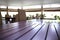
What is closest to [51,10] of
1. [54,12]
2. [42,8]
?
[54,12]

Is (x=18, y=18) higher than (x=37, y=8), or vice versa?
(x=37, y=8)

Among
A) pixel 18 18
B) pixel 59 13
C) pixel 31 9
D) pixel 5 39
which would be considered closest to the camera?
pixel 5 39

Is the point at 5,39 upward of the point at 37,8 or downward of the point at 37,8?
downward

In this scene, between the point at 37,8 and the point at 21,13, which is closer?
the point at 21,13

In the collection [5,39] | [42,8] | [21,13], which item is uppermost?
[42,8]

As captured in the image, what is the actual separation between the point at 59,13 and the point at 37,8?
9.09 ft

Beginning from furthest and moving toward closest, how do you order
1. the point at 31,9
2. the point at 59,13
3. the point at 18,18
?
the point at 31,9, the point at 59,13, the point at 18,18

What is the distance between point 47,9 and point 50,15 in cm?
84

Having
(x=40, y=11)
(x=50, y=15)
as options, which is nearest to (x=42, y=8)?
(x=40, y=11)

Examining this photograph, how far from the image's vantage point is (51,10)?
12.3 metres

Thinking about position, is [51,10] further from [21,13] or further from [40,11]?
[21,13]

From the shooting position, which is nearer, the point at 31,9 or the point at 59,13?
the point at 59,13

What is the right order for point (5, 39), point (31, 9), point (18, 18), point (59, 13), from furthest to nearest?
1. point (31, 9)
2. point (59, 13)
3. point (18, 18)
4. point (5, 39)

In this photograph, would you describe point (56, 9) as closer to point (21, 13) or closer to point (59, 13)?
point (59, 13)
